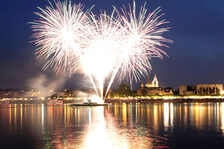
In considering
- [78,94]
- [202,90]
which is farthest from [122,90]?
[78,94]

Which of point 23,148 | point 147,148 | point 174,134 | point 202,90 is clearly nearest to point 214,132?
point 174,134

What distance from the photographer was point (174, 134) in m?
19.8

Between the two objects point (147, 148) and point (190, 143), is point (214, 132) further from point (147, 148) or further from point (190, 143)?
point (147, 148)

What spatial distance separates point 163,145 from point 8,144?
7.60 metres

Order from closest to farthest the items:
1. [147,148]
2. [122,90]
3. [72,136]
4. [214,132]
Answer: [147,148]
[72,136]
[214,132]
[122,90]

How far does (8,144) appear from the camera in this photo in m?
16.9

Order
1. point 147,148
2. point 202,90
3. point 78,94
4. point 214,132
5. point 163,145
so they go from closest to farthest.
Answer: point 147,148 → point 163,145 → point 214,132 → point 202,90 → point 78,94

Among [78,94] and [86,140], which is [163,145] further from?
[78,94]

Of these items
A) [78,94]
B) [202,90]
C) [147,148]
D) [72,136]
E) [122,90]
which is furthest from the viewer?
[78,94]

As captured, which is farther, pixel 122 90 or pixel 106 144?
pixel 122 90

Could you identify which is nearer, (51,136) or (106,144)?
(106,144)

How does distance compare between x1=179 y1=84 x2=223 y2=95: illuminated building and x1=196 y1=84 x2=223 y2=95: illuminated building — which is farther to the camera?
x1=179 y1=84 x2=223 y2=95: illuminated building

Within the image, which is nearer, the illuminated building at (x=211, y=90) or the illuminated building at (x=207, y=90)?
the illuminated building at (x=211, y=90)

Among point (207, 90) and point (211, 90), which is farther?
point (207, 90)
